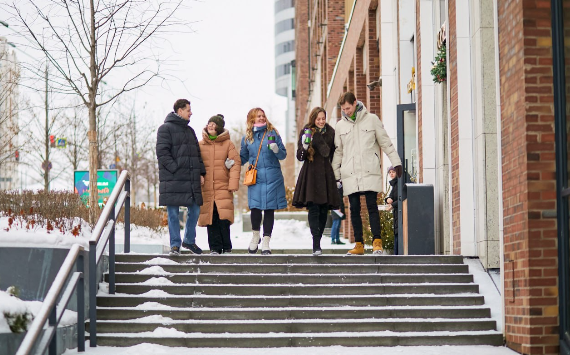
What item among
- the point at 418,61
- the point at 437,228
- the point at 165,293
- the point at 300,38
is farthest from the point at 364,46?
the point at 300,38

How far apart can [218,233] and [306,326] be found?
3434 millimetres

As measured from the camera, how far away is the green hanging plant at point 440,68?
40.6 ft

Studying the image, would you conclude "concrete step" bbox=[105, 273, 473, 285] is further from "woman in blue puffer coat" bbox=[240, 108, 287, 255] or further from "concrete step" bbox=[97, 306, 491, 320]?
"woman in blue puffer coat" bbox=[240, 108, 287, 255]

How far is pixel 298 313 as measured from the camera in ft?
29.5

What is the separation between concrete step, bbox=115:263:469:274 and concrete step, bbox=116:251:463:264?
0.77 ft

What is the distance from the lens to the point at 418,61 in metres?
13.8

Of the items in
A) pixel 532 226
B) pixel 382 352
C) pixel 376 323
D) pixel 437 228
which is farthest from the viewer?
pixel 437 228

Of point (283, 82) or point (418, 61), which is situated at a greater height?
point (283, 82)

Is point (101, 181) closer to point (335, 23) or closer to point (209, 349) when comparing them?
point (209, 349)

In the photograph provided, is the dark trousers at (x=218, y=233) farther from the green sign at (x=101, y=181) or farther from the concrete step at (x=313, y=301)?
the green sign at (x=101, y=181)

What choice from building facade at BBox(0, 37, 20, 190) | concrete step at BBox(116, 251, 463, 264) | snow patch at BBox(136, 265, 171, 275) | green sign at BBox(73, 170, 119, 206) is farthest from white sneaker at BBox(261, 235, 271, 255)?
green sign at BBox(73, 170, 119, 206)

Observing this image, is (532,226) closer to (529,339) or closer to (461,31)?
(529,339)

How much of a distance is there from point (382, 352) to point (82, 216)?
4.94 m

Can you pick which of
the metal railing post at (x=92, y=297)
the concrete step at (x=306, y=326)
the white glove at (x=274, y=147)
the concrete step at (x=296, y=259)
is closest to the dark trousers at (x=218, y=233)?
the white glove at (x=274, y=147)
